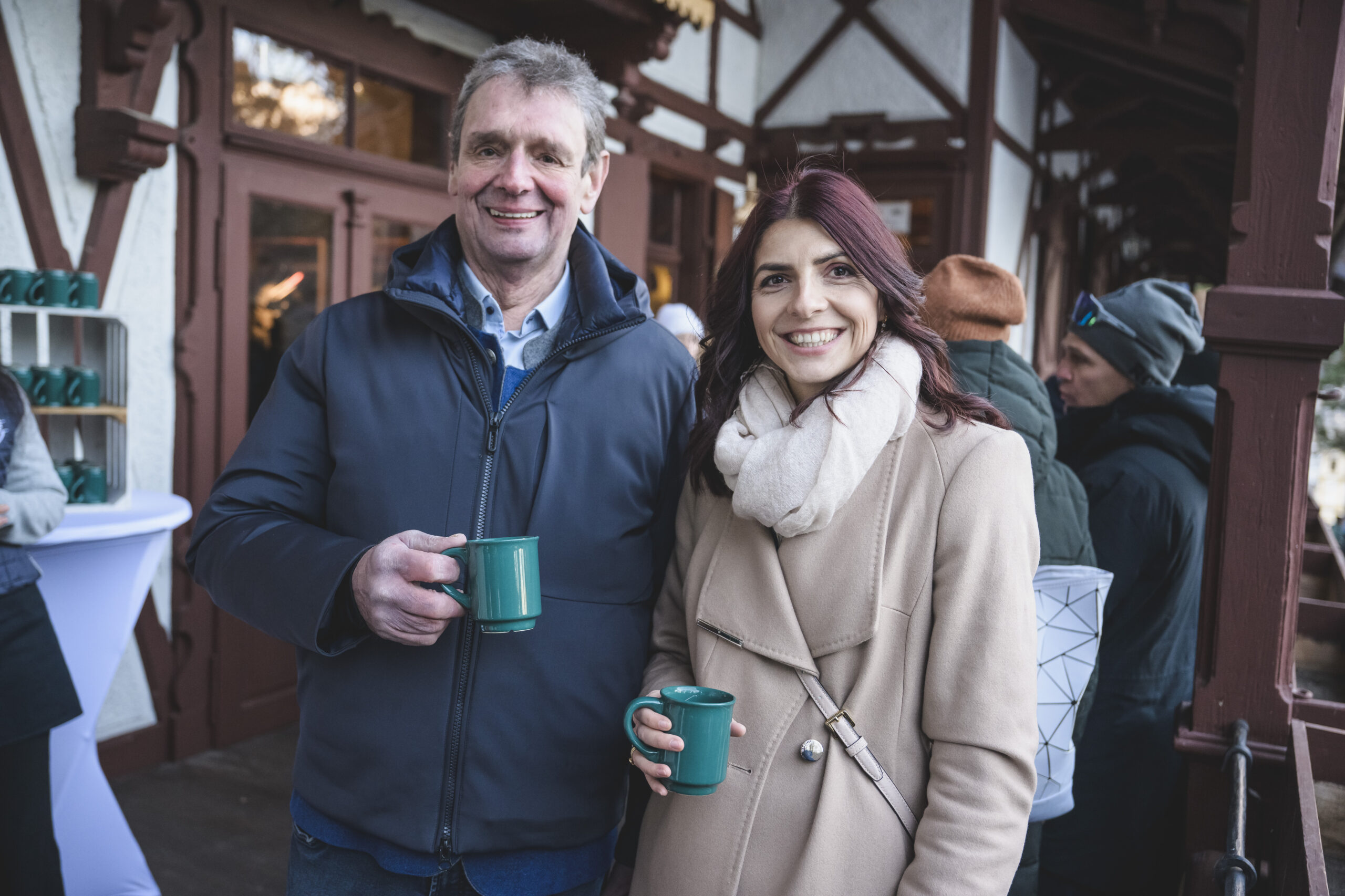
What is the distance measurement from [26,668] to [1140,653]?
253 cm

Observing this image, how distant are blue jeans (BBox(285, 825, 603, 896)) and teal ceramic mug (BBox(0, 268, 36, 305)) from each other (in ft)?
6.93

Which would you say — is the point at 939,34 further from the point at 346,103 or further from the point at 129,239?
the point at 129,239

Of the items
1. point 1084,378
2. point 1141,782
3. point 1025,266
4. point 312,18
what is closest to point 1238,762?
point 1141,782

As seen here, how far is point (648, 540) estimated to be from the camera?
1580mm

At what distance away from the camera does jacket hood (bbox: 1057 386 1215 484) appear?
8.41 ft

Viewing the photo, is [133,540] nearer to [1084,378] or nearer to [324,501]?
[324,501]

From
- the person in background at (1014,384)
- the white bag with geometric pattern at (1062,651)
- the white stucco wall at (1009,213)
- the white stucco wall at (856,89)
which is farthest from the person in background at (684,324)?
the white stucco wall at (1009,213)

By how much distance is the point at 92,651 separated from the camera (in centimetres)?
268

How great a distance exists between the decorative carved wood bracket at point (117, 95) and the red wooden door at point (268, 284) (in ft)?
1.44

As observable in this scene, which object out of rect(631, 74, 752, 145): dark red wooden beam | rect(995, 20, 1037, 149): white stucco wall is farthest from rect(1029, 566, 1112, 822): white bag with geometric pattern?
rect(995, 20, 1037, 149): white stucco wall

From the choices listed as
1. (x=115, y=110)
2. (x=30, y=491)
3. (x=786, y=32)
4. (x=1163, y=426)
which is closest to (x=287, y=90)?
(x=115, y=110)

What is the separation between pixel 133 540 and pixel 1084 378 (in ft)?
8.33

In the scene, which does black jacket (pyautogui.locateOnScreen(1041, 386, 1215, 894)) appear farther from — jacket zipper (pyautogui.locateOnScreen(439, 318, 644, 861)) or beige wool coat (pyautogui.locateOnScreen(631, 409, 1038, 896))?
jacket zipper (pyautogui.locateOnScreen(439, 318, 644, 861))

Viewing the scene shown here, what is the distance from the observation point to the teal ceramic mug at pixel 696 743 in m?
1.20
